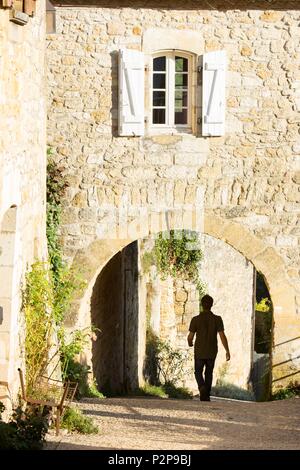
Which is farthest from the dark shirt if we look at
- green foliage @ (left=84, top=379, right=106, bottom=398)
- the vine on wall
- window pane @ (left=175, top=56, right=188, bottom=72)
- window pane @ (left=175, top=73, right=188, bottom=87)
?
window pane @ (left=175, top=56, right=188, bottom=72)

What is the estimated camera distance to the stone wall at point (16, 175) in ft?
30.8

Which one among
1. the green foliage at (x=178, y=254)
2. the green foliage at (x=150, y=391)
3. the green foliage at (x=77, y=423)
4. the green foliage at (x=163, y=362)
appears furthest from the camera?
the green foliage at (x=163, y=362)

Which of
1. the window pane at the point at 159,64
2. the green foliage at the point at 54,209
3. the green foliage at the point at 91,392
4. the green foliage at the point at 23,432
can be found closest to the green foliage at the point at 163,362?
the green foliage at the point at 91,392

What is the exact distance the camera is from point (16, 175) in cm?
1010

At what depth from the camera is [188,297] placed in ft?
65.0

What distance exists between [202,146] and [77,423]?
169 inches

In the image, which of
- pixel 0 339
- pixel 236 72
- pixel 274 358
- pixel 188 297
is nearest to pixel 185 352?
pixel 188 297

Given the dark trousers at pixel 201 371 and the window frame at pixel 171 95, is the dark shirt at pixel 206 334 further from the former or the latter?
the window frame at pixel 171 95

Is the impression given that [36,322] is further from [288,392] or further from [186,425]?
[288,392]

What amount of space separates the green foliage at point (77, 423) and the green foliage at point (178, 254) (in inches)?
323

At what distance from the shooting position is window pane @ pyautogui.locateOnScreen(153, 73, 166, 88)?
13.5 meters

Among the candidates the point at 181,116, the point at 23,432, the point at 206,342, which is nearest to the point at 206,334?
the point at 206,342

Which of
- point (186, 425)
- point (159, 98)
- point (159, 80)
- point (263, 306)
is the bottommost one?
point (186, 425)
